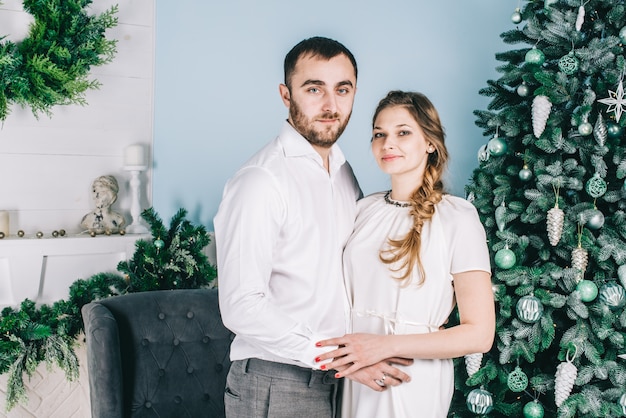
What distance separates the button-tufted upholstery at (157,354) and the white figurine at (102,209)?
513 mm

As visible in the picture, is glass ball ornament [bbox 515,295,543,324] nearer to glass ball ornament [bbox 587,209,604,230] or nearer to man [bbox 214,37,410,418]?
glass ball ornament [bbox 587,209,604,230]

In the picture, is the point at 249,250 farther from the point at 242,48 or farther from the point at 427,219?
the point at 242,48

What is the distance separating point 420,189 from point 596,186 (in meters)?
0.85

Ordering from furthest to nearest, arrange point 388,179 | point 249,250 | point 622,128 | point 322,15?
point 388,179 < point 322,15 < point 622,128 < point 249,250

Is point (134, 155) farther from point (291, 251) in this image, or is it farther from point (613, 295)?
point (613, 295)

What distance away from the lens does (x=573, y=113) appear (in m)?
2.52

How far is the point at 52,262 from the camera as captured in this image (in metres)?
2.90

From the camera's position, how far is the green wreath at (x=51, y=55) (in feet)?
8.77

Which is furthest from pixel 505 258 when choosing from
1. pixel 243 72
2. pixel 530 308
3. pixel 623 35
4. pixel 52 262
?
pixel 52 262

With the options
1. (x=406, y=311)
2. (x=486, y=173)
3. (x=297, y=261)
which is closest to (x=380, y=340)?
(x=406, y=311)

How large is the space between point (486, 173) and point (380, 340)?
1.22 metres

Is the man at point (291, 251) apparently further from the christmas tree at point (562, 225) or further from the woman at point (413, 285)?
the christmas tree at point (562, 225)

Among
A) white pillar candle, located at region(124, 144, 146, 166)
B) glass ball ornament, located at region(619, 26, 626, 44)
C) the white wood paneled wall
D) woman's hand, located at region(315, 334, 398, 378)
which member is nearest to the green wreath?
the white wood paneled wall

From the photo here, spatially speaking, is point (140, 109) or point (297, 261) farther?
point (140, 109)
